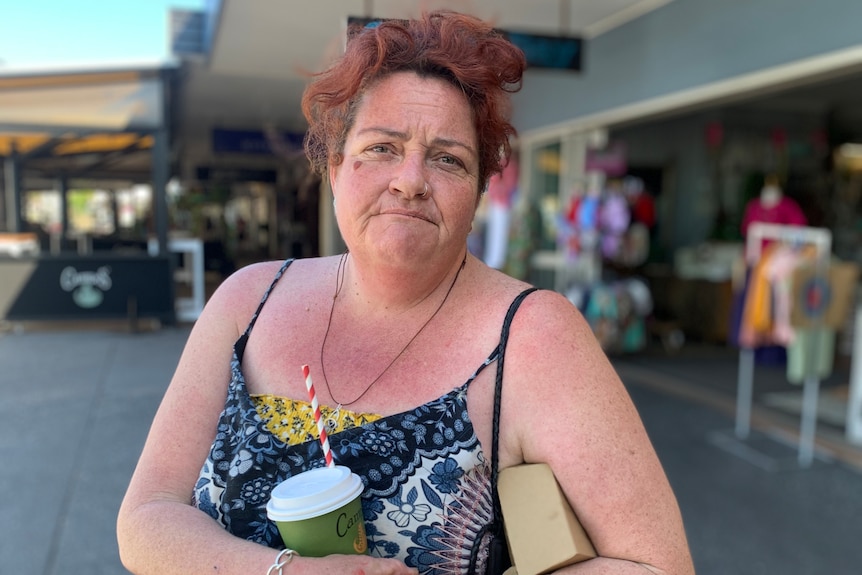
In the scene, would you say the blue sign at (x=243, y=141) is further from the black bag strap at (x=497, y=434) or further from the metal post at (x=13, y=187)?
the black bag strap at (x=497, y=434)

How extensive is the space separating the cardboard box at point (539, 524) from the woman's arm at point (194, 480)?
20cm

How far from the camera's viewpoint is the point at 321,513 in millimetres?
1006

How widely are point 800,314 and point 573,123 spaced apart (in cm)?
333

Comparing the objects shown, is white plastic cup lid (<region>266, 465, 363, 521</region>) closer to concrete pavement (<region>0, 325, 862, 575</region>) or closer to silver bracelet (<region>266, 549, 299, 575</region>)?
silver bracelet (<region>266, 549, 299, 575</region>)

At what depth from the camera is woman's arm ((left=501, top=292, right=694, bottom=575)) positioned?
102 cm

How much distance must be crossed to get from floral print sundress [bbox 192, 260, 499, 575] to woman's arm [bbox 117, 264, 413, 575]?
77 mm

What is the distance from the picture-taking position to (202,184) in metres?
17.2

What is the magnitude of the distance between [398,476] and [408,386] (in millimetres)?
161

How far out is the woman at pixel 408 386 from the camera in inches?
41.4

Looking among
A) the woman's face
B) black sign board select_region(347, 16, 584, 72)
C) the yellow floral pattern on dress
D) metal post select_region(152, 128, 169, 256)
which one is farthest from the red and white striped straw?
metal post select_region(152, 128, 169, 256)

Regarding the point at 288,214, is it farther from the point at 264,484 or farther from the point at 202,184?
the point at 264,484

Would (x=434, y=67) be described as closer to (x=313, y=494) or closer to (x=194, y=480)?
(x=313, y=494)

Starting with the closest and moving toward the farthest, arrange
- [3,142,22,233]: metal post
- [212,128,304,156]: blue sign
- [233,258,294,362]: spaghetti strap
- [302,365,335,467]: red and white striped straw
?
[302,365,335,467]: red and white striped straw, [233,258,294,362]: spaghetti strap, [3,142,22,233]: metal post, [212,128,304,156]: blue sign

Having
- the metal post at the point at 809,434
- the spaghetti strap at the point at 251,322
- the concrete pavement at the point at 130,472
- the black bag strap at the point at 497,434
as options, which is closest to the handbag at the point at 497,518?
the black bag strap at the point at 497,434
